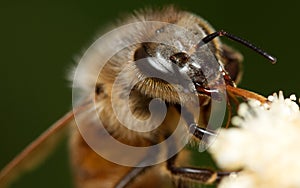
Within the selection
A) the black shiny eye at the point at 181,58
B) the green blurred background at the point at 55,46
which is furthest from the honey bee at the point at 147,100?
the green blurred background at the point at 55,46

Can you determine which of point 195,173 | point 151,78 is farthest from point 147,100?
point 195,173

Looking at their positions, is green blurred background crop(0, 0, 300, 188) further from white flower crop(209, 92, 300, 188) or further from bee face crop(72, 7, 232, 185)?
white flower crop(209, 92, 300, 188)

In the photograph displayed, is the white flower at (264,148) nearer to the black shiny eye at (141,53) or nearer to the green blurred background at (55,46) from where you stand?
the black shiny eye at (141,53)

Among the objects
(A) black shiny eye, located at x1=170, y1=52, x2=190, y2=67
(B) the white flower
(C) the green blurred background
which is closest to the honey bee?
(A) black shiny eye, located at x1=170, y1=52, x2=190, y2=67

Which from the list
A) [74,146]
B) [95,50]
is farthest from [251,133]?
[74,146]

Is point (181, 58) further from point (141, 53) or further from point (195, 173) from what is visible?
point (195, 173)

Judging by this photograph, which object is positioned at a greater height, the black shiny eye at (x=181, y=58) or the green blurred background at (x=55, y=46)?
the black shiny eye at (x=181, y=58)

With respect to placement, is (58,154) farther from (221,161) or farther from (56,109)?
(221,161)
